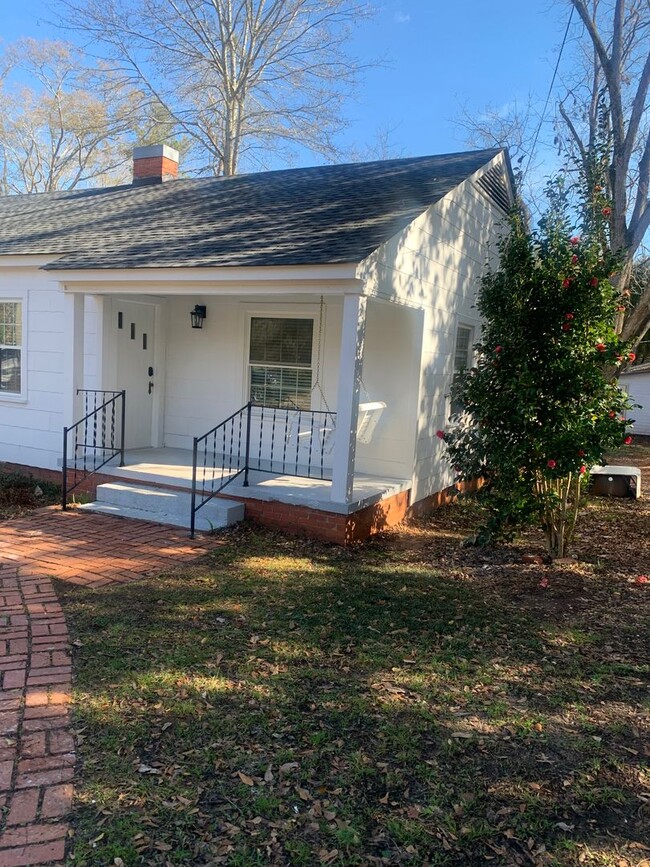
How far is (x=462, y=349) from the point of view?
10000 millimetres

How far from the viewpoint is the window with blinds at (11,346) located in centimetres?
951

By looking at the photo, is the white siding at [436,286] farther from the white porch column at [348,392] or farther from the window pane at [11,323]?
the window pane at [11,323]

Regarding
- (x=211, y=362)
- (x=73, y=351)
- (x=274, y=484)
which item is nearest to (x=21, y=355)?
(x=73, y=351)

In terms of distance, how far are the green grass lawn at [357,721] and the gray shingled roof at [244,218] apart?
10.9 feet

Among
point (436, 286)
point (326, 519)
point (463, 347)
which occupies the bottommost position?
point (326, 519)

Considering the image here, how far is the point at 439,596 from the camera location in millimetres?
5359

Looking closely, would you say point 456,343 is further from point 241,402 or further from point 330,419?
point 241,402

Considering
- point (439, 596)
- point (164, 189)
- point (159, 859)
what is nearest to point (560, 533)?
point (439, 596)

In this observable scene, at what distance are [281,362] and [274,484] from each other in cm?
224

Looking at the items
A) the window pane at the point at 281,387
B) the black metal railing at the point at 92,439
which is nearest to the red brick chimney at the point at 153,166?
the window pane at the point at 281,387

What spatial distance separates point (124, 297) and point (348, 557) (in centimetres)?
512

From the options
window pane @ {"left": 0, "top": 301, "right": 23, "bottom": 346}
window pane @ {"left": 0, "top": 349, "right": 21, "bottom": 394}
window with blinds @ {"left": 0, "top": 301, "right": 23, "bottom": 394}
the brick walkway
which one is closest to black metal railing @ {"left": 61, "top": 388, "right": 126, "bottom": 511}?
the brick walkway

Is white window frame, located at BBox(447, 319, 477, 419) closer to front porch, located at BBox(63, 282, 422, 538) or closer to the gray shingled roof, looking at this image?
front porch, located at BBox(63, 282, 422, 538)

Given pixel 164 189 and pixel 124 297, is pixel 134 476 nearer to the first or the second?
pixel 124 297
